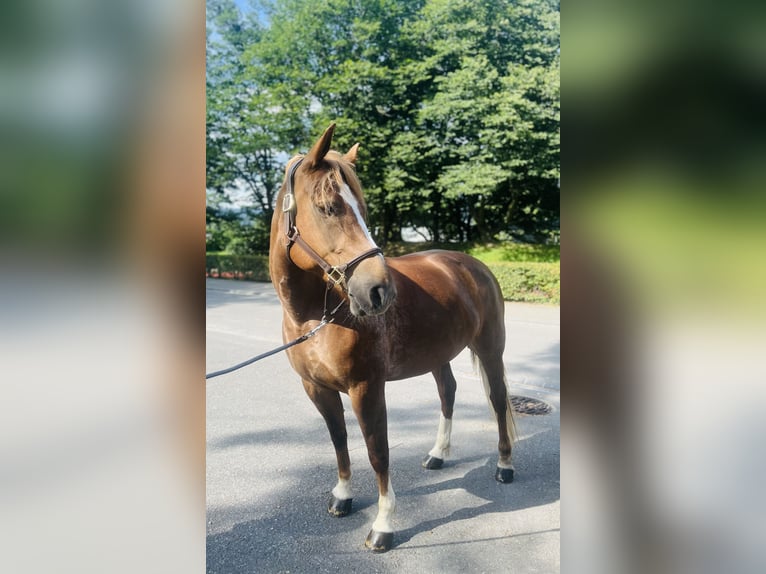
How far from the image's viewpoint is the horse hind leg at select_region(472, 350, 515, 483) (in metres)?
3.22

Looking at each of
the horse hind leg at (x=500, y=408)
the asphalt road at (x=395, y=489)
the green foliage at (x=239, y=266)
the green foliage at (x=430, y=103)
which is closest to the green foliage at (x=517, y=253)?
the green foliage at (x=430, y=103)

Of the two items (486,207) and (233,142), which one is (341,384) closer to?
(486,207)

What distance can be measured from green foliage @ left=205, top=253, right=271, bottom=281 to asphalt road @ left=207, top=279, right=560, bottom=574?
11011 millimetres

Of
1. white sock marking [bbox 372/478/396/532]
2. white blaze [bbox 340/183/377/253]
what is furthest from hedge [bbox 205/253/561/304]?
white blaze [bbox 340/183/377/253]

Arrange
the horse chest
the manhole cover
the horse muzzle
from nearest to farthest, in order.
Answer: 1. the horse muzzle
2. the horse chest
3. the manhole cover

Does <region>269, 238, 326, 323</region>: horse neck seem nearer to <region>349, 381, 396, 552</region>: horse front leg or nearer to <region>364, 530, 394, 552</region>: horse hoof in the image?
<region>349, 381, 396, 552</region>: horse front leg

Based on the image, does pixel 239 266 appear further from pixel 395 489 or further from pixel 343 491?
pixel 343 491

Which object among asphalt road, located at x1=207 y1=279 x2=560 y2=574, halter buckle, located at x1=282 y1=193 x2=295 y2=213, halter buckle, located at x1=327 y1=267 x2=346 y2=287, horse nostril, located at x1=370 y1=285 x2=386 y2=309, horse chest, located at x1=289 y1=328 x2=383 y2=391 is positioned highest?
halter buckle, located at x1=282 y1=193 x2=295 y2=213

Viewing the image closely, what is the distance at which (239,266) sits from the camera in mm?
17438

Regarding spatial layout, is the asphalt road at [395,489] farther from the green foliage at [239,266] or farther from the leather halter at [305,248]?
the green foliage at [239,266]
